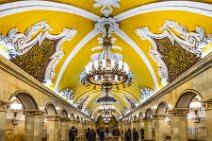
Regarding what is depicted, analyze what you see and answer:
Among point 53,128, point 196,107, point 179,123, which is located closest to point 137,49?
point 179,123

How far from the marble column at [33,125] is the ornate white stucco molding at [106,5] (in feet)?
17.1

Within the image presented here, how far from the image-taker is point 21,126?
16.0 meters

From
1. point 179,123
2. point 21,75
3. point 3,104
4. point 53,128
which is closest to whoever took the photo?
point 3,104

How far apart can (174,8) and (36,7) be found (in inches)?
169

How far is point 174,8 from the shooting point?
8711 mm

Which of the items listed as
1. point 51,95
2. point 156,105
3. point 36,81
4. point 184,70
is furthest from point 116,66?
point 156,105

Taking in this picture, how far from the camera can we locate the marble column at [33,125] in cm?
1145

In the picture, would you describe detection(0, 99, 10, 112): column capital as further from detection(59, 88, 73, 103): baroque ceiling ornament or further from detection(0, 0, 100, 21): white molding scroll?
detection(59, 88, 73, 103): baroque ceiling ornament

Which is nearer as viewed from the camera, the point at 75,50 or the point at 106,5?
the point at 106,5

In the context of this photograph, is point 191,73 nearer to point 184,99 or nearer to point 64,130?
point 184,99

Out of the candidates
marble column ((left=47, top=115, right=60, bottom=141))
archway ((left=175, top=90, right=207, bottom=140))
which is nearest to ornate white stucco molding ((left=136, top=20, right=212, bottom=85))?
archway ((left=175, top=90, right=207, bottom=140))

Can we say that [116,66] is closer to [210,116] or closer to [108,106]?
[210,116]

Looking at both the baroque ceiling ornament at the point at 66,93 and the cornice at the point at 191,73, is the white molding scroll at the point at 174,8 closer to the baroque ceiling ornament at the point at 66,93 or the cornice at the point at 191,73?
the cornice at the point at 191,73

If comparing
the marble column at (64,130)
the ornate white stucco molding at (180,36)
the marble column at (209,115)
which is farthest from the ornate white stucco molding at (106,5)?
the marble column at (64,130)
